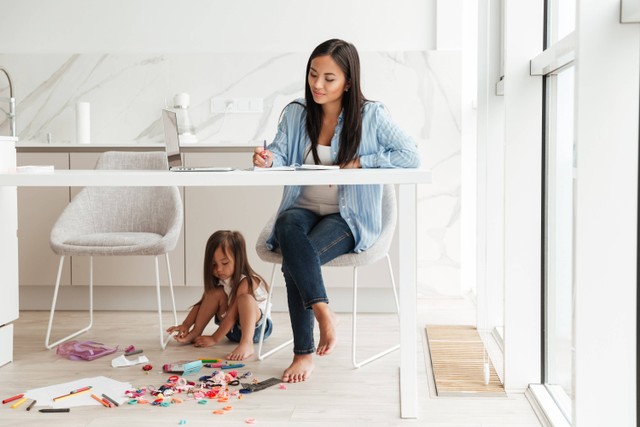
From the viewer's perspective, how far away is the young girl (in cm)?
305

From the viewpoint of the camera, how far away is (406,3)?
443cm

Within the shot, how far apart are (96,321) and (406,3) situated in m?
2.29

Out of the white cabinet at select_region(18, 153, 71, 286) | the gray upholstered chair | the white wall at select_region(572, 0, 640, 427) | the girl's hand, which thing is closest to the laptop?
the girl's hand

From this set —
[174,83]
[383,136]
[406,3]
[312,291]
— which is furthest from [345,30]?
[312,291]

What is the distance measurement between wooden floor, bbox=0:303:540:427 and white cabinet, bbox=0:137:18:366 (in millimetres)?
94

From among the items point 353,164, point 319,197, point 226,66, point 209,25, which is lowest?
point 319,197

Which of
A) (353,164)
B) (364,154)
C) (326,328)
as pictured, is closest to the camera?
(326,328)

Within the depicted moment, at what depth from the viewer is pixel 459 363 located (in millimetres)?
2873

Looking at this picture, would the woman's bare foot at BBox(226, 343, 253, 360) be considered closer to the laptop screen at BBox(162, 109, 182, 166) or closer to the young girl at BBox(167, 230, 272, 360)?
the young girl at BBox(167, 230, 272, 360)

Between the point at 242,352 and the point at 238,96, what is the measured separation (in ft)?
6.18

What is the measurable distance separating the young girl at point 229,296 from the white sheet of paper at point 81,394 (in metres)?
0.53

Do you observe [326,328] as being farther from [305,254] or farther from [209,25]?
[209,25]

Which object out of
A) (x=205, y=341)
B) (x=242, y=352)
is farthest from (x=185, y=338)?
(x=242, y=352)

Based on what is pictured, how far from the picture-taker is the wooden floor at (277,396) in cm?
224
